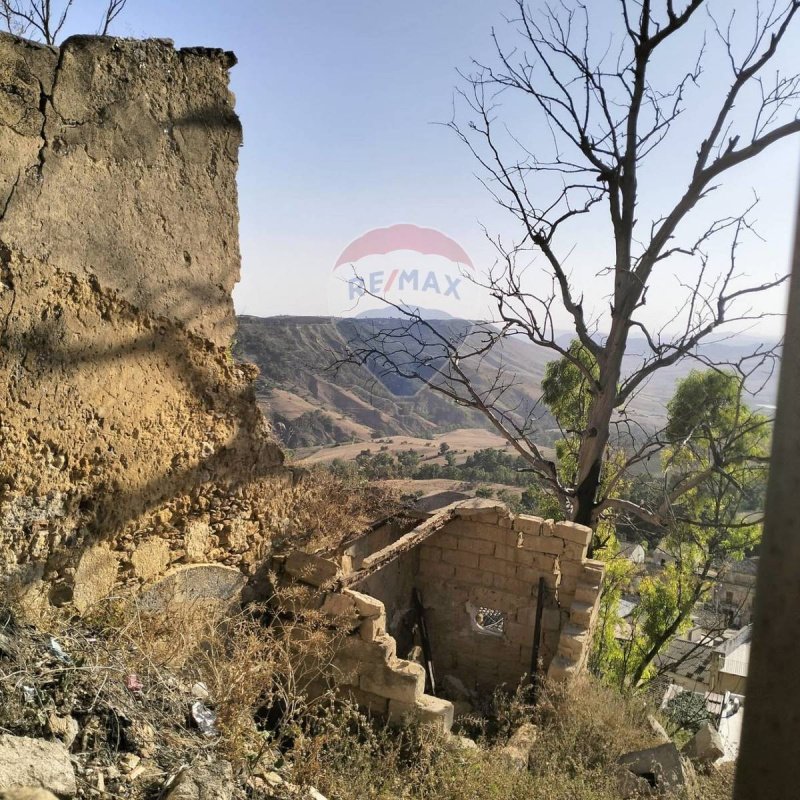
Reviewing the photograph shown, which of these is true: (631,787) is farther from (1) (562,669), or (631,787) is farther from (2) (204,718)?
(2) (204,718)

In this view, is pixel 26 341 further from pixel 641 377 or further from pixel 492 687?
pixel 641 377

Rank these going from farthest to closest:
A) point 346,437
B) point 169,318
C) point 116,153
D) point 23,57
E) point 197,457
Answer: point 346,437
point 197,457
point 169,318
point 116,153
point 23,57

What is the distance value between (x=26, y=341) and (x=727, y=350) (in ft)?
32.4

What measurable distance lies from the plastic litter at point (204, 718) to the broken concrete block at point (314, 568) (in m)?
1.60

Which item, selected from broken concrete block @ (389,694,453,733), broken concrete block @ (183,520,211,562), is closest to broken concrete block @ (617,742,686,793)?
broken concrete block @ (389,694,453,733)

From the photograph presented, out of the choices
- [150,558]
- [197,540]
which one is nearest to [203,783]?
[150,558]

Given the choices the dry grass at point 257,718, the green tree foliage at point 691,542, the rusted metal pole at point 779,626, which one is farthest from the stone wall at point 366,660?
the green tree foliage at point 691,542

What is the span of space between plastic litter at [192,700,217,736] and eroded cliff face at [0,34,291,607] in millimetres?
955

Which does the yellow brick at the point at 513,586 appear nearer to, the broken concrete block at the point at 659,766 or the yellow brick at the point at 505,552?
the yellow brick at the point at 505,552

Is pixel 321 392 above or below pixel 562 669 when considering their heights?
above

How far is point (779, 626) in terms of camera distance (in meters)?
1.01

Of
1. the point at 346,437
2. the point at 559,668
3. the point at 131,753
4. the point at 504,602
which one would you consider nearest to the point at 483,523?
the point at 504,602

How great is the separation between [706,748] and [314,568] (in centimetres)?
432

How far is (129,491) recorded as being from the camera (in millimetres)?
4078
